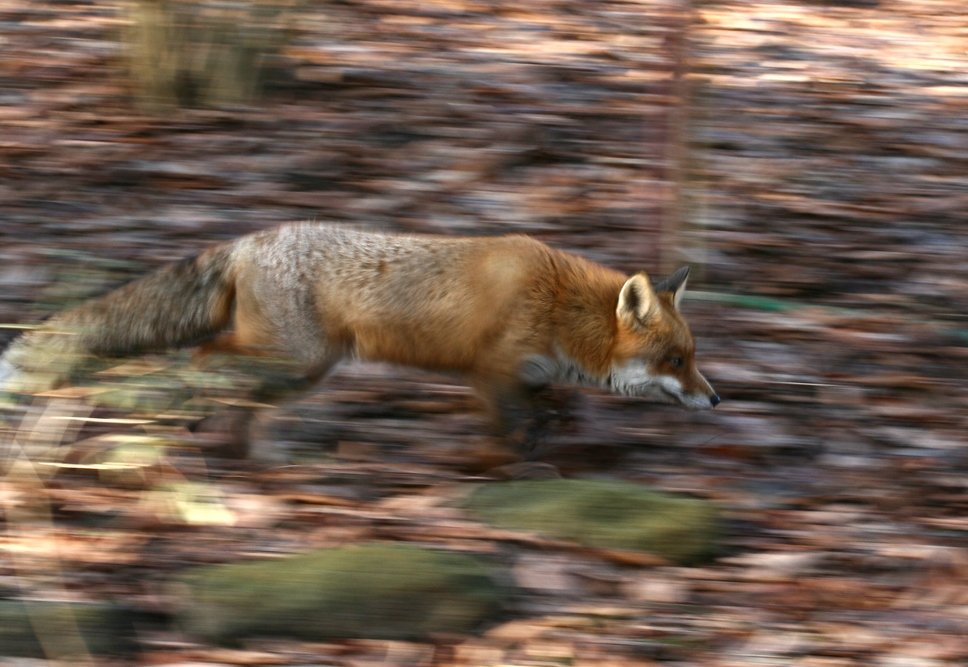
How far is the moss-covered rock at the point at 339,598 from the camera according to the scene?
12.6ft

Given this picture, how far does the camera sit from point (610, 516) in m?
4.65

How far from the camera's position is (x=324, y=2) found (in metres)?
10.9

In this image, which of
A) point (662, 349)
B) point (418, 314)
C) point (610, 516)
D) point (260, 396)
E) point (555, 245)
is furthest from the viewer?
point (555, 245)

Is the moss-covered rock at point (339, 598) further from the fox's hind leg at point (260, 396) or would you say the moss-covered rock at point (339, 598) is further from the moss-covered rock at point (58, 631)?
the fox's hind leg at point (260, 396)

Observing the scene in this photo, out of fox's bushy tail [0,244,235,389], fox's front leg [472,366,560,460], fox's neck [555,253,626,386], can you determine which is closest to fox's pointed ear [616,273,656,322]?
fox's neck [555,253,626,386]

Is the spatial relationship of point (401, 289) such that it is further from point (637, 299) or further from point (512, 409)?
point (637, 299)

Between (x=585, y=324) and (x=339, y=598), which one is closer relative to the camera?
(x=339, y=598)

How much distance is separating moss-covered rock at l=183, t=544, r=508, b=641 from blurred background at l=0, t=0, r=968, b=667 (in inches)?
1.7

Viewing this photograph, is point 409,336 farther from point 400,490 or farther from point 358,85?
point 358,85

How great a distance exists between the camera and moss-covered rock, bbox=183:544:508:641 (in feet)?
12.6

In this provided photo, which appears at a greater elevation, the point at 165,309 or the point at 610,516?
the point at 165,309

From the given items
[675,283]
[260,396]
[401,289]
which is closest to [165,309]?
[260,396]

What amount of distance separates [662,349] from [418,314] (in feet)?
4.50

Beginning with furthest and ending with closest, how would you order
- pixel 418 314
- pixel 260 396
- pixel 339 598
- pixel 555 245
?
pixel 555 245
pixel 418 314
pixel 260 396
pixel 339 598
